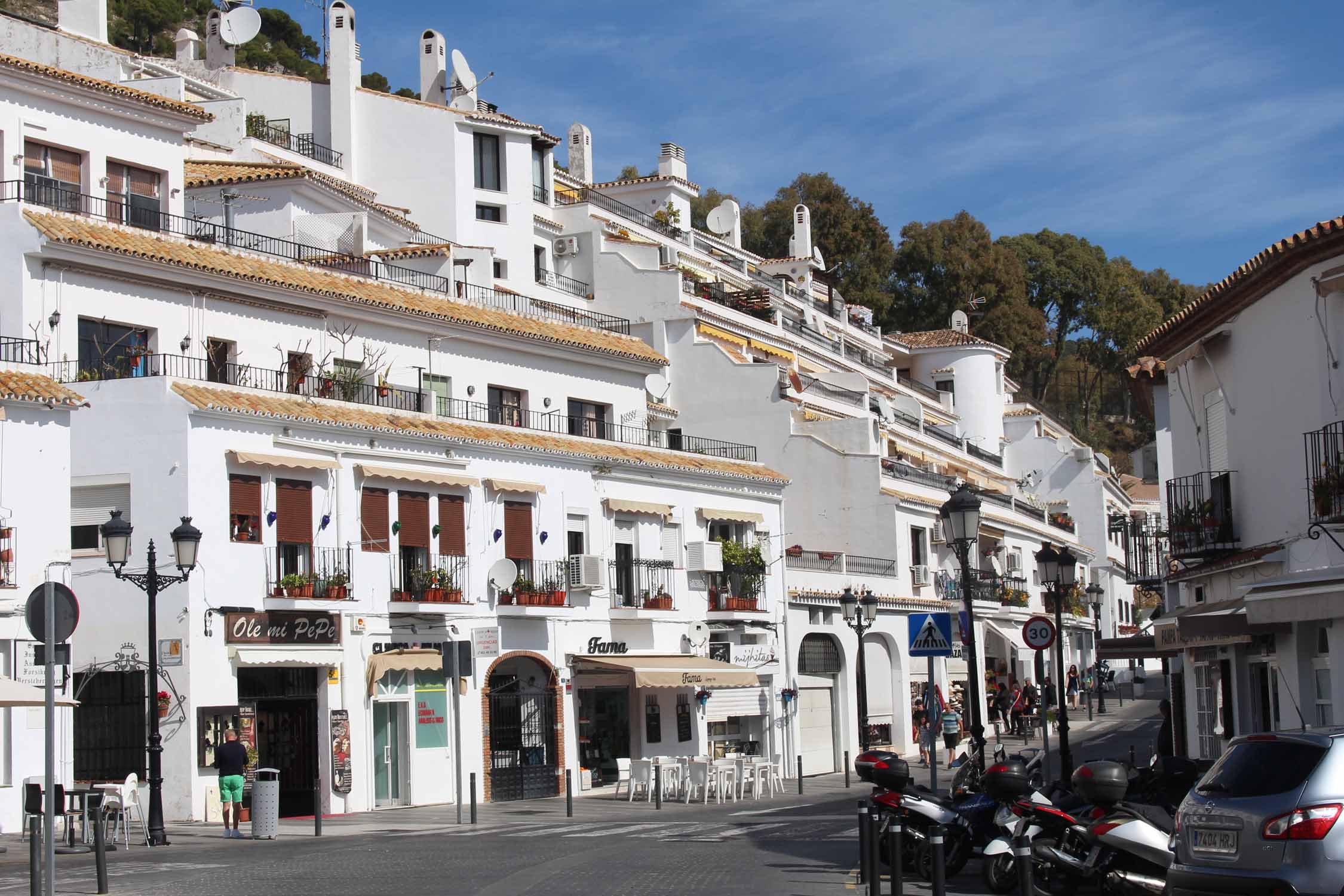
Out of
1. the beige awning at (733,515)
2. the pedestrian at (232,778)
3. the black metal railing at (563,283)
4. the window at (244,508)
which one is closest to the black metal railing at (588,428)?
the beige awning at (733,515)

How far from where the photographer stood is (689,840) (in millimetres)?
23562

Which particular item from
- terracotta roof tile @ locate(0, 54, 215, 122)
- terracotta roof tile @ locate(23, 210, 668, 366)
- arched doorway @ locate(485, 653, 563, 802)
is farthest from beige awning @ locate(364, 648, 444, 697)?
terracotta roof tile @ locate(0, 54, 215, 122)

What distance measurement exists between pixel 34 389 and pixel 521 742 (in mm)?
14216

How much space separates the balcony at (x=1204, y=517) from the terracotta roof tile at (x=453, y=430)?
16.2 meters

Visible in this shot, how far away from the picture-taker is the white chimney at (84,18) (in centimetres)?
4972

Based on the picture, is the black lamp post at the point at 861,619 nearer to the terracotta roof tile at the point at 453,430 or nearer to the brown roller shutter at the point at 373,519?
the terracotta roof tile at the point at 453,430

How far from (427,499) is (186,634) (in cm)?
704

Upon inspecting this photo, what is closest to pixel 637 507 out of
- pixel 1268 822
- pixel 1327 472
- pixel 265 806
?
pixel 265 806

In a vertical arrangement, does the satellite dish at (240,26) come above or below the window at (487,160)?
above

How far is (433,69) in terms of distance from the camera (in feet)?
216

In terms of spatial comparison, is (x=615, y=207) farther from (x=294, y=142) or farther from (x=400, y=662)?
(x=400, y=662)

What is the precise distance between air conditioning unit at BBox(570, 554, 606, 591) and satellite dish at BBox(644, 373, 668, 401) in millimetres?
9380

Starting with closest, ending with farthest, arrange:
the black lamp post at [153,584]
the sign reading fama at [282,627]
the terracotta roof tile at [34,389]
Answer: the black lamp post at [153,584]
the terracotta roof tile at [34,389]
the sign reading fama at [282,627]

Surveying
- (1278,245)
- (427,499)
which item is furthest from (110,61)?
(1278,245)
